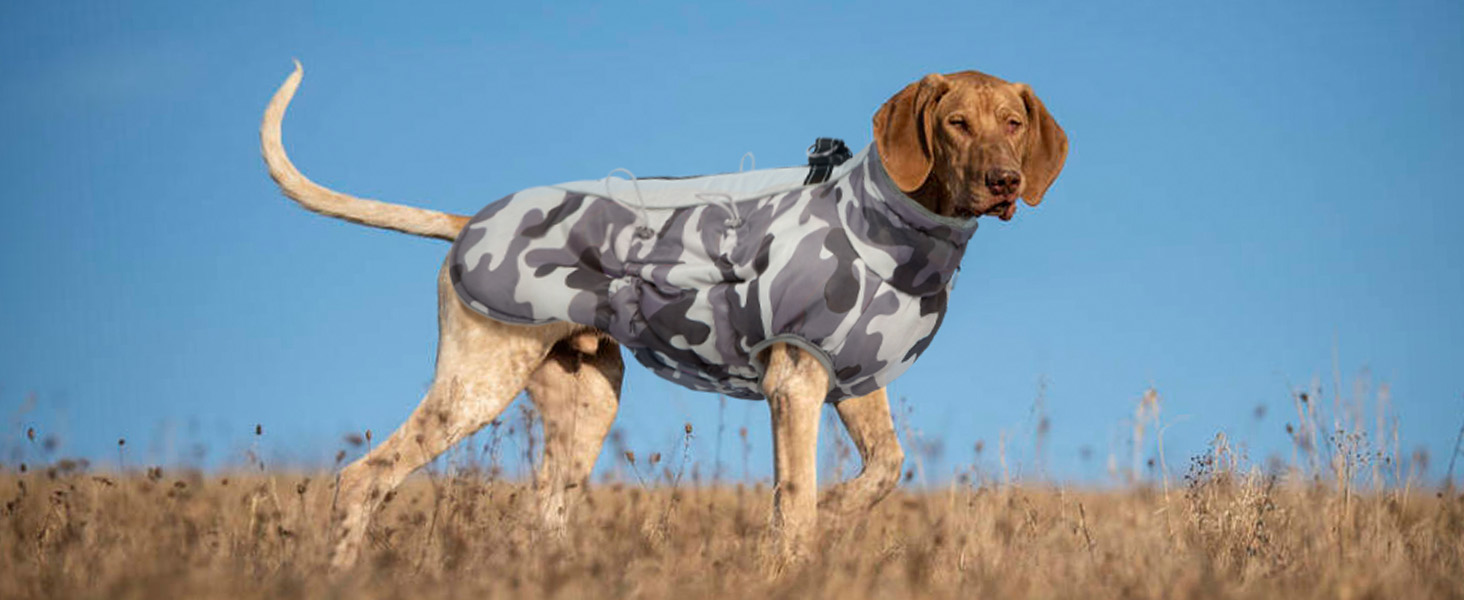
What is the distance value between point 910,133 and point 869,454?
1.53 m

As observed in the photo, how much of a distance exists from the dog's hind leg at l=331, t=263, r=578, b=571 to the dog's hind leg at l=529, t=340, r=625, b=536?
1.09 feet

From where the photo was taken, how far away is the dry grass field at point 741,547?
15.6ft

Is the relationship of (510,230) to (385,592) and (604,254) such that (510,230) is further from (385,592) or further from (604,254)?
(385,592)

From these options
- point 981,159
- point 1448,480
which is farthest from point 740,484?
point 1448,480

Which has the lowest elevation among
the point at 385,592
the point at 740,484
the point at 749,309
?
the point at 385,592

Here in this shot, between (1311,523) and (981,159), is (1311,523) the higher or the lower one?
the lower one

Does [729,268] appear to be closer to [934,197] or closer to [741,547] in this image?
[934,197]

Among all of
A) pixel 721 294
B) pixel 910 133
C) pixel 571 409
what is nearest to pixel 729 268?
pixel 721 294

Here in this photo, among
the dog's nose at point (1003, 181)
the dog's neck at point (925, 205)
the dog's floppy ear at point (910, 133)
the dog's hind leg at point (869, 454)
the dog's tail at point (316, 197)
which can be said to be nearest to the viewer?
the dog's nose at point (1003, 181)

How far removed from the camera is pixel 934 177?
5512 mm

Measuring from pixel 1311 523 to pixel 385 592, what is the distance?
185 inches

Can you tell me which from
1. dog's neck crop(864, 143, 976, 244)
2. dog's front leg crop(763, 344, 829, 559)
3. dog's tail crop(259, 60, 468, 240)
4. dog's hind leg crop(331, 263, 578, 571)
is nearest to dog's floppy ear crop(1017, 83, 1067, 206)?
dog's neck crop(864, 143, 976, 244)

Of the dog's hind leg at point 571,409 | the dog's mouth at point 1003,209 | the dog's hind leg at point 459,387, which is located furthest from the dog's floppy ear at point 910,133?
the dog's hind leg at point 571,409

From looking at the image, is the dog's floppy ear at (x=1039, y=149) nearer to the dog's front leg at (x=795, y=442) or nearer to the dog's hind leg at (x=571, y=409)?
the dog's front leg at (x=795, y=442)
